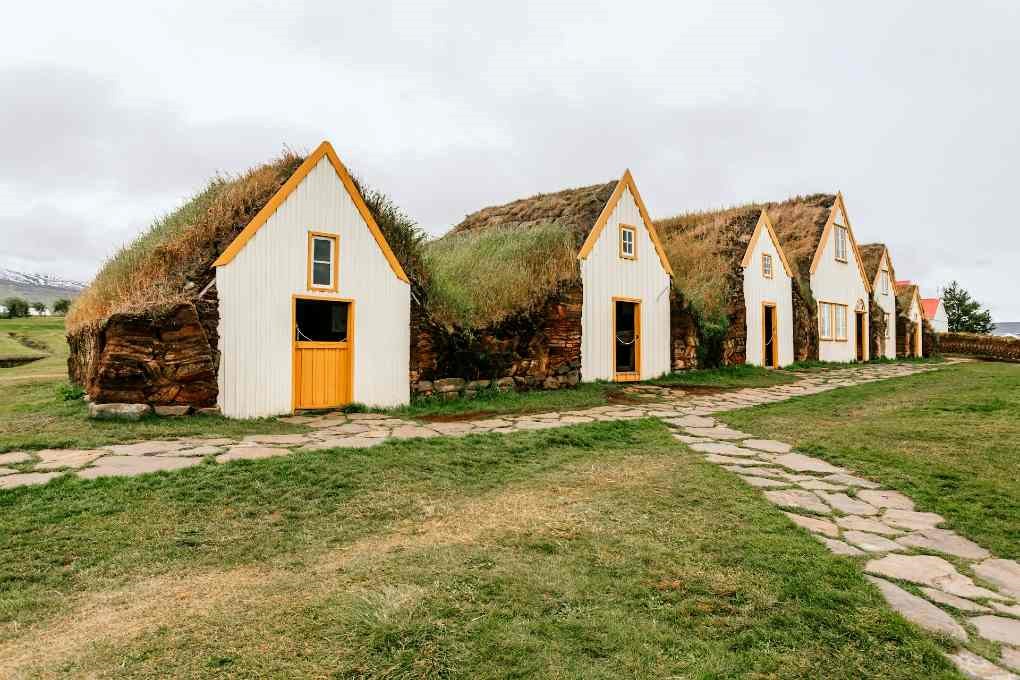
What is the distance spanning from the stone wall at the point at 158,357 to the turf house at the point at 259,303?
0.02 metres

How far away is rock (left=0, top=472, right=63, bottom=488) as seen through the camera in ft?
18.1

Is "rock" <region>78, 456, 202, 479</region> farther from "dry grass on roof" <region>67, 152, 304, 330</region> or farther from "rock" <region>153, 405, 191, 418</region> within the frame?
"dry grass on roof" <region>67, 152, 304, 330</region>

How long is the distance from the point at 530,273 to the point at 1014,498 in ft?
35.1

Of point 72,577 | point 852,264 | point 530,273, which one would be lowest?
point 72,577

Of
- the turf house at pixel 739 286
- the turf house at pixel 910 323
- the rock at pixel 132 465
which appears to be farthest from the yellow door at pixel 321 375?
the turf house at pixel 910 323

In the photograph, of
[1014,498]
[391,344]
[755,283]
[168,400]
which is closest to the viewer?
[1014,498]

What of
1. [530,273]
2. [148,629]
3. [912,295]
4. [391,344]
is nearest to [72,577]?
[148,629]

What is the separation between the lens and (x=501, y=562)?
12.9ft

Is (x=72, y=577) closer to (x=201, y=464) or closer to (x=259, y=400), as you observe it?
(x=201, y=464)

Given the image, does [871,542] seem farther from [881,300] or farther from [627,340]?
[881,300]

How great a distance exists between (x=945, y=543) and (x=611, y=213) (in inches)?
506

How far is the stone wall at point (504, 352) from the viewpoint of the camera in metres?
12.2

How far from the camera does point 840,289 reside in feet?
83.9

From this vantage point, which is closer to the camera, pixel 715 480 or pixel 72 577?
pixel 72 577
